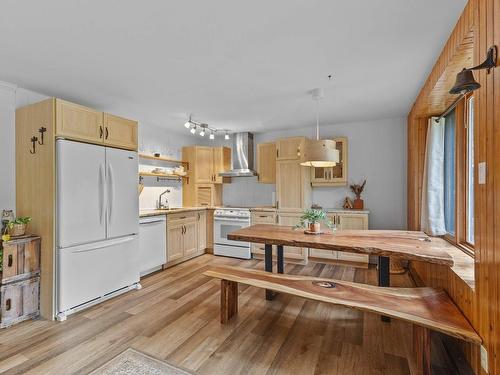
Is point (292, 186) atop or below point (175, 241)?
atop

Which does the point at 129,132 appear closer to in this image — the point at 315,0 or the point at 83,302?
the point at 83,302

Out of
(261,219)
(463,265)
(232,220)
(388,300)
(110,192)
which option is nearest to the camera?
(388,300)

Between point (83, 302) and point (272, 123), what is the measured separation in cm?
371

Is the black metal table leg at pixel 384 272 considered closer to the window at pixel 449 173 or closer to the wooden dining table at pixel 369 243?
the wooden dining table at pixel 369 243

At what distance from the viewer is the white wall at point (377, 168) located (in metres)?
4.26

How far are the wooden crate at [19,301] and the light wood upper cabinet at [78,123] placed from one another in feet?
5.00

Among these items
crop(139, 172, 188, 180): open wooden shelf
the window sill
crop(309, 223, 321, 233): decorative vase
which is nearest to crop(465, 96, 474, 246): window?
the window sill

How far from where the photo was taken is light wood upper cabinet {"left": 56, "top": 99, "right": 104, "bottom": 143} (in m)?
2.58

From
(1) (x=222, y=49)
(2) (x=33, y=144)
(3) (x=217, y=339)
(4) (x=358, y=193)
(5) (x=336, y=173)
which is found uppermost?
(1) (x=222, y=49)

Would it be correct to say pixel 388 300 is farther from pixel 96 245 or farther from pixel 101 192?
pixel 101 192

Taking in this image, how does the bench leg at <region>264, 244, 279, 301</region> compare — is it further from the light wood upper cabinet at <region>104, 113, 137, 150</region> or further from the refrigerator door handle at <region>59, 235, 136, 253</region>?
the light wood upper cabinet at <region>104, 113, 137, 150</region>

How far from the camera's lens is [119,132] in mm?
3145

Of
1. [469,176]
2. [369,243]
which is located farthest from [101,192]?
[469,176]

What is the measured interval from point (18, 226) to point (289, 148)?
3760 mm
